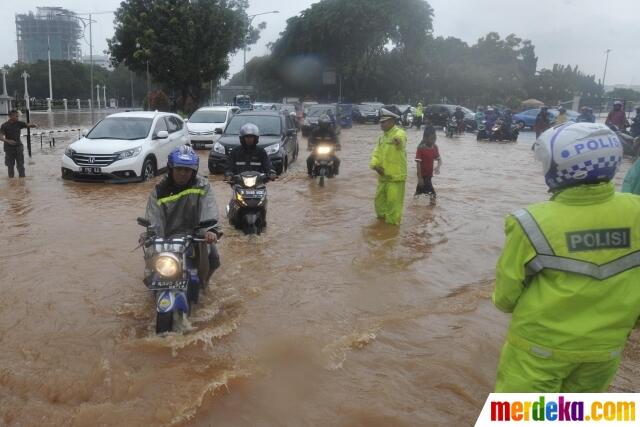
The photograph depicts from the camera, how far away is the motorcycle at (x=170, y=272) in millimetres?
4191

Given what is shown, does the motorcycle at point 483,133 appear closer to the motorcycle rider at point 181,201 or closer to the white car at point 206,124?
the white car at point 206,124

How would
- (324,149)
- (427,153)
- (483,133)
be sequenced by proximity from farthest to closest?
(483,133), (324,149), (427,153)

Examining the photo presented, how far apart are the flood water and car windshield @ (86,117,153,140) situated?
11.6 feet

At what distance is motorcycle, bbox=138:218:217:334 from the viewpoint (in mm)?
4191

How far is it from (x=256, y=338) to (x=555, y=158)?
313cm

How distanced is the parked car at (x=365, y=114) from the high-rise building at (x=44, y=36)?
74177 millimetres

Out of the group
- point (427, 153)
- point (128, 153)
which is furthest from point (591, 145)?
point (128, 153)

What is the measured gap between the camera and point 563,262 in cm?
224

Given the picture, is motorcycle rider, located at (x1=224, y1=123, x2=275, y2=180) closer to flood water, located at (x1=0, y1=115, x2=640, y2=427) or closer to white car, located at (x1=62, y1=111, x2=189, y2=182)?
flood water, located at (x1=0, y1=115, x2=640, y2=427)

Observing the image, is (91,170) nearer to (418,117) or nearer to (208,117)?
(208,117)

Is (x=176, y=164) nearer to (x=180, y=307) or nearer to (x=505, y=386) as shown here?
(x=180, y=307)

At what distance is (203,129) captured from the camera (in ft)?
61.9

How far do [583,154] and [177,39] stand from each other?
1253 inches

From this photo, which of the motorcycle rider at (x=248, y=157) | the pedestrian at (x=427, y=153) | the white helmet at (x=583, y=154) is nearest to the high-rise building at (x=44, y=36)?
the pedestrian at (x=427, y=153)
